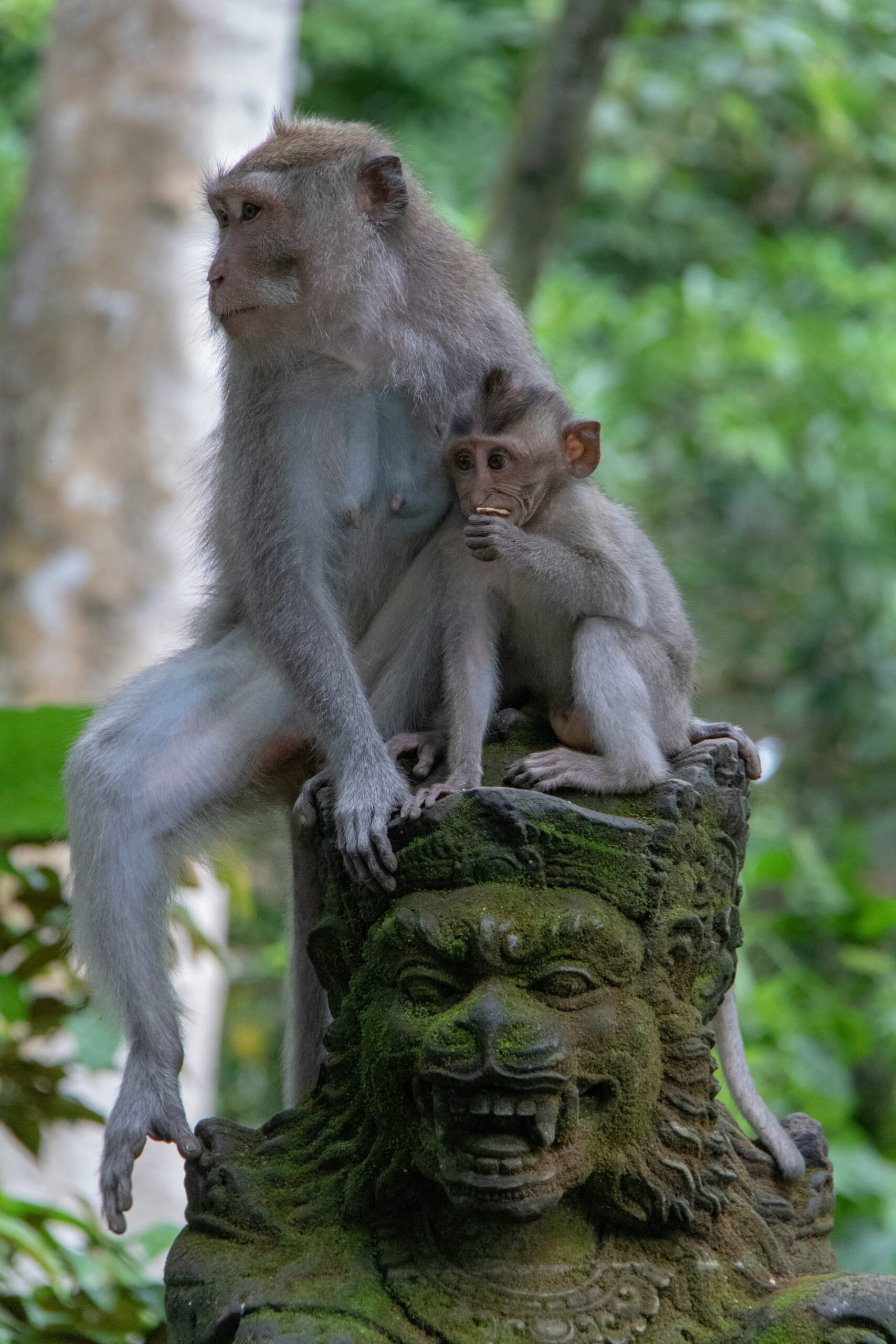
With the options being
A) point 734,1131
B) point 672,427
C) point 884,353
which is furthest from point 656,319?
point 734,1131

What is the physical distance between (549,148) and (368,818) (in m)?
5.72

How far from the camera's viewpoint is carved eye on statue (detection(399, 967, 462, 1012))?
2.60 meters

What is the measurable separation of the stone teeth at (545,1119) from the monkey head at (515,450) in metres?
1.21

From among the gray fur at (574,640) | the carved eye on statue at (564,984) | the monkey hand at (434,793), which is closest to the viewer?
the carved eye on statue at (564,984)

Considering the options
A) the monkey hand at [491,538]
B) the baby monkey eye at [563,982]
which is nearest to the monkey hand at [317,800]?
the monkey hand at [491,538]

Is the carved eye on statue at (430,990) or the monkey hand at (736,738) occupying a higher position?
the monkey hand at (736,738)

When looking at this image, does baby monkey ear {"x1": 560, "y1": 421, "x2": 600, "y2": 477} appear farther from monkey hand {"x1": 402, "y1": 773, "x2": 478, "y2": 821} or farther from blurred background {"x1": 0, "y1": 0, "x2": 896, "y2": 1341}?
blurred background {"x1": 0, "y1": 0, "x2": 896, "y2": 1341}

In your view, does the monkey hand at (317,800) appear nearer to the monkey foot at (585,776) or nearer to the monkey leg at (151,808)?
the monkey leg at (151,808)

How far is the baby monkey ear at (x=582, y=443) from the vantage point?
10.4ft

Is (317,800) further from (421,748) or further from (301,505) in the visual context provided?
(301,505)

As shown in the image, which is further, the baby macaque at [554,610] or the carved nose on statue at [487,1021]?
the baby macaque at [554,610]

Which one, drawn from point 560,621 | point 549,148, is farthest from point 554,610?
point 549,148

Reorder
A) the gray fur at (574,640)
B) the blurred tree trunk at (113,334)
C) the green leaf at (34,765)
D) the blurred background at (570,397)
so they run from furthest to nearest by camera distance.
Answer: the blurred tree trunk at (113,334) < the blurred background at (570,397) < the green leaf at (34,765) < the gray fur at (574,640)

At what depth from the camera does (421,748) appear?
128 inches
